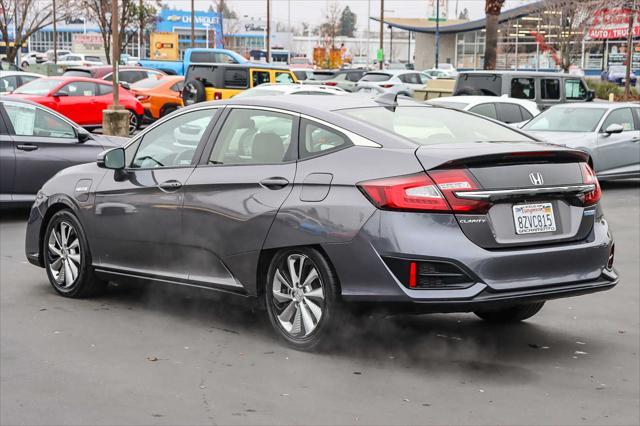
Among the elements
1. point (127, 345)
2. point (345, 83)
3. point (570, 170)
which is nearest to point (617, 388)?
point (570, 170)

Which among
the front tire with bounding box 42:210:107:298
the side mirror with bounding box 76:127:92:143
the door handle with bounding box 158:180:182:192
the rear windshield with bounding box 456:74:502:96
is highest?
the rear windshield with bounding box 456:74:502:96

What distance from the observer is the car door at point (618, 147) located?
1694cm

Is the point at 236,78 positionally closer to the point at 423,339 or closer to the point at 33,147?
the point at 33,147

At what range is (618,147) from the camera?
1709 centimetres

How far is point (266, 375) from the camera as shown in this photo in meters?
5.81

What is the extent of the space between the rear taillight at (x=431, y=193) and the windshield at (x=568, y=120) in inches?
475

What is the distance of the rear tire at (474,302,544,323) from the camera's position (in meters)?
7.04

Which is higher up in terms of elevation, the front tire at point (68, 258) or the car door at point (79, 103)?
the car door at point (79, 103)

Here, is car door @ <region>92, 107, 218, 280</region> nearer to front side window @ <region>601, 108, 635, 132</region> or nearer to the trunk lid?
the trunk lid

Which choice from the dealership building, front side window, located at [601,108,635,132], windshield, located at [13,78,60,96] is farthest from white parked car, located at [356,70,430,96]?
front side window, located at [601,108,635,132]

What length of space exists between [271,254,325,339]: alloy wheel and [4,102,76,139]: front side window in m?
7.16

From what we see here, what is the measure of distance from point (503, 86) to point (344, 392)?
1965 cm

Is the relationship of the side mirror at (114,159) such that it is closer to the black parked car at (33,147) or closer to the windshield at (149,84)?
the black parked car at (33,147)

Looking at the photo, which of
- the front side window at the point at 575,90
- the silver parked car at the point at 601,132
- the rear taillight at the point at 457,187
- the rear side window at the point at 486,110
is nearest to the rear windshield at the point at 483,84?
the front side window at the point at 575,90
